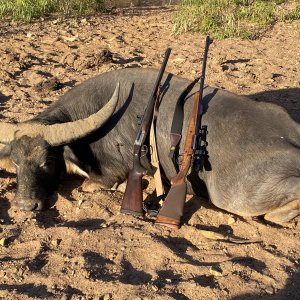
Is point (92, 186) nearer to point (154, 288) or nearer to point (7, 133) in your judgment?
point (7, 133)

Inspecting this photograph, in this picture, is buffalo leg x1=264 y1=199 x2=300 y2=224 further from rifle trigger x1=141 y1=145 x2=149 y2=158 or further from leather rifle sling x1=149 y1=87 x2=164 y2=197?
rifle trigger x1=141 y1=145 x2=149 y2=158

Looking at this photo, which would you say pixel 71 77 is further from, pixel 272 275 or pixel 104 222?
pixel 272 275

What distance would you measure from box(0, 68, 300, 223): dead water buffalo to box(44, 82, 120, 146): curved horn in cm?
1

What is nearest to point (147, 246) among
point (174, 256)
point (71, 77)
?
point (174, 256)

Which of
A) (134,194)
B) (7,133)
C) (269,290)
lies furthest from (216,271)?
(7,133)

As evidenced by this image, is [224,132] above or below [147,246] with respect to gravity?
above

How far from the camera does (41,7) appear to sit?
12.1 m

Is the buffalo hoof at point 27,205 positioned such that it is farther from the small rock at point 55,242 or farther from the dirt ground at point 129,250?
the small rock at point 55,242

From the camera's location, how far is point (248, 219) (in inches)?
206

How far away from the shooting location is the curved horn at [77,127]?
541cm

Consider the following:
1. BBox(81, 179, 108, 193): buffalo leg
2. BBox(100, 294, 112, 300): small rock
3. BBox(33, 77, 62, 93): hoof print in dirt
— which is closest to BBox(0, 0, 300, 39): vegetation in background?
BBox(33, 77, 62, 93): hoof print in dirt

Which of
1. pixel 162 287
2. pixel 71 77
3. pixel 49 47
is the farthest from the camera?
pixel 49 47

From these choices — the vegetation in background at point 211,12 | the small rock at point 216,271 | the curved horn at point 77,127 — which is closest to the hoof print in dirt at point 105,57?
the vegetation in background at point 211,12

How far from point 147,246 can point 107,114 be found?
5.56 ft
